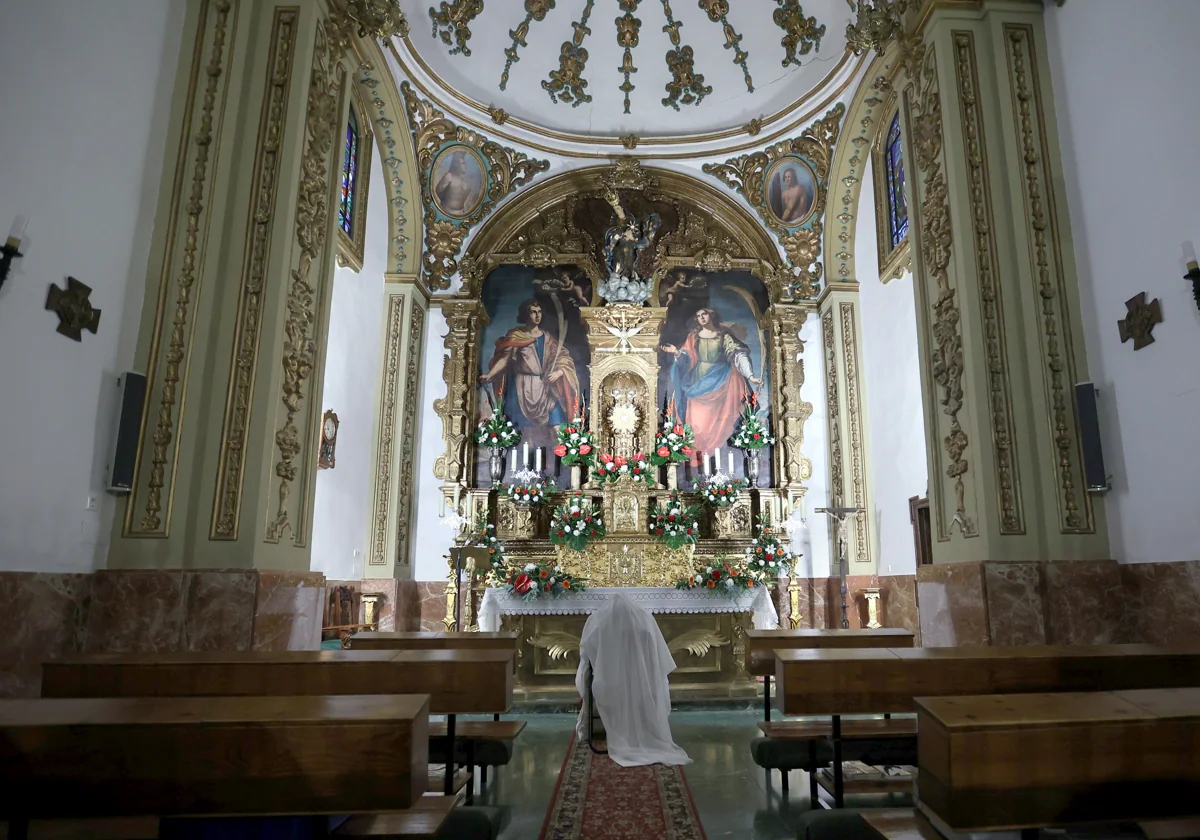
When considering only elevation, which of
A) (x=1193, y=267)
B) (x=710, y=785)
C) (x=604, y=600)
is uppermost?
(x=1193, y=267)

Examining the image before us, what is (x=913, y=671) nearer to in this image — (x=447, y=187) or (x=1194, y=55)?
(x=1194, y=55)

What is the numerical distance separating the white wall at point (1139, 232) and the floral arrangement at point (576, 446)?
735cm

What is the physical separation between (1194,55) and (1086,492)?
3083 millimetres

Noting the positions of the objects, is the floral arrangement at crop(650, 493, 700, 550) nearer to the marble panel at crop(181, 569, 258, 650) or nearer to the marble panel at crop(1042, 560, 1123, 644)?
the marble panel at crop(1042, 560, 1123, 644)

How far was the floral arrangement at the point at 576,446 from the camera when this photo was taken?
11758 mm

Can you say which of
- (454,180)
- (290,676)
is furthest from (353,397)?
(290,676)

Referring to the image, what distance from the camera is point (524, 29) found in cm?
1128

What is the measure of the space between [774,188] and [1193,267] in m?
9.10

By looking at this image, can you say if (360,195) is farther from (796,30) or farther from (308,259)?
(796,30)

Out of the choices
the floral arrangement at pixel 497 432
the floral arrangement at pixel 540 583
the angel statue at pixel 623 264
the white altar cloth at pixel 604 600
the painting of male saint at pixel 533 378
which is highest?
the angel statue at pixel 623 264

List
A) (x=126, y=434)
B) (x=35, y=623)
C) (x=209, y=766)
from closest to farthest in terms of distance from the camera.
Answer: (x=209, y=766) → (x=35, y=623) → (x=126, y=434)

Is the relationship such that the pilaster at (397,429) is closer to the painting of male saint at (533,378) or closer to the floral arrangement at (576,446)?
the painting of male saint at (533,378)

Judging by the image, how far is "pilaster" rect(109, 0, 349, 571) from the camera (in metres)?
5.34

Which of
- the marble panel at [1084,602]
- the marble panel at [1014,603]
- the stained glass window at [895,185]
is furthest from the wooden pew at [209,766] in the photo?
the stained glass window at [895,185]
